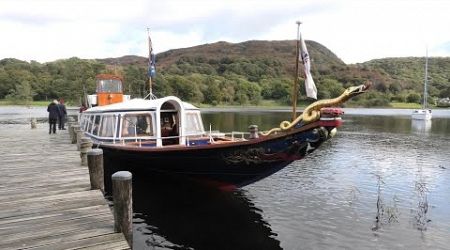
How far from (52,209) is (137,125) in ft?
30.1

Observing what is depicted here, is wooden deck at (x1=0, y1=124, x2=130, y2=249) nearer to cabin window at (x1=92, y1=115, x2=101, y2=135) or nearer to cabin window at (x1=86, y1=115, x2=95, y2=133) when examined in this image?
cabin window at (x1=92, y1=115, x2=101, y2=135)

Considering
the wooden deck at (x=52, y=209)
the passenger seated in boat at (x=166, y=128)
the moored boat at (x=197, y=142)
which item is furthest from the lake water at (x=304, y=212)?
the wooden deck at (x=52, y=209)

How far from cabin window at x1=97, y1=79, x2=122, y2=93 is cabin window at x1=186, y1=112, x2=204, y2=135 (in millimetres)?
11443

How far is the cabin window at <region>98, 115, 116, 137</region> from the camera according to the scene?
17.5 metres

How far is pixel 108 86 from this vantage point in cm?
2708

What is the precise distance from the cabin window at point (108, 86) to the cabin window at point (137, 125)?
10.7 meters

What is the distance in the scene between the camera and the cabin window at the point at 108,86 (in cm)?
2689

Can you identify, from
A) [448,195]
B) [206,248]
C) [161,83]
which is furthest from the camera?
[161,83]

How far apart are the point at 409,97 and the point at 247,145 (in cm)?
14877

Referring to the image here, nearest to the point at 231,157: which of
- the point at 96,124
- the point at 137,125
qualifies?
the point at 137,125

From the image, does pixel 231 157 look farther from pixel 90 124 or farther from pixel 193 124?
pixel 90 124

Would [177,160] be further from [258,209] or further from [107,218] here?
[107,218]

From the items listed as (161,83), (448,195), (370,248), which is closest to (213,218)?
(370,248)

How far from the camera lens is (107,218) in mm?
7633
